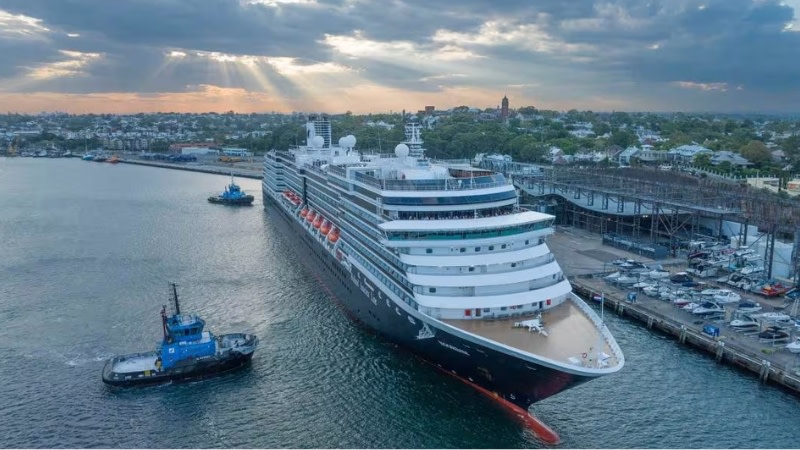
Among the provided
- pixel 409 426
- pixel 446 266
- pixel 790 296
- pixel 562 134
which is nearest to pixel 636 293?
pixel 790 296

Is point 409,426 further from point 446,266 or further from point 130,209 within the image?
point 130,209

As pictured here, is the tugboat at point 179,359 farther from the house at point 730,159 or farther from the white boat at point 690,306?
the house at point 730,159

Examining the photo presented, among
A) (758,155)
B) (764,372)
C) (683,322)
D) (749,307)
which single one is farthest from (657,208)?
(758,155)

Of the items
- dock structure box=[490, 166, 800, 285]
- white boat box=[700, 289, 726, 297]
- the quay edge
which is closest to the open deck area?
white boat box=[700, 289, 726, 297]

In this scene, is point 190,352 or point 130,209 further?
point 130,209

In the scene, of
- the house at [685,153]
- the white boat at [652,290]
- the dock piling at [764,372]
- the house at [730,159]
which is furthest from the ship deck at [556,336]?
the house at [685,153]

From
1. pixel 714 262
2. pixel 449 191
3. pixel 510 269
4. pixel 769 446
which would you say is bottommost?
pixel 769 446

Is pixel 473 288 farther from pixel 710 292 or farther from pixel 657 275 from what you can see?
pixel 657 275
